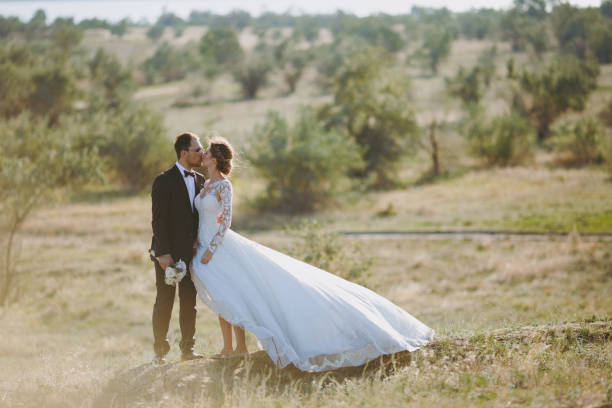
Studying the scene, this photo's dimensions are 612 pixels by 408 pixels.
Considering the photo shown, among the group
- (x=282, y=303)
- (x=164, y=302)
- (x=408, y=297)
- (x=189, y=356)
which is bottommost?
(x=408, y=297)

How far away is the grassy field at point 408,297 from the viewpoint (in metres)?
5.22

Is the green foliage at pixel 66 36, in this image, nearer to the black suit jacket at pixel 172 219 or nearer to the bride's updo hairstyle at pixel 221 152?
the black suit jacket at pixel 172 219

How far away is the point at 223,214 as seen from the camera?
612 cm

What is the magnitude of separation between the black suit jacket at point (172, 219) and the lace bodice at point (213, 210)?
150mm

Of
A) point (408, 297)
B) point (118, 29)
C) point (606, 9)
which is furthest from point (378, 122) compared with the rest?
point (118, 29)

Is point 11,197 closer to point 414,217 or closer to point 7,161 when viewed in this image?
point 7,161

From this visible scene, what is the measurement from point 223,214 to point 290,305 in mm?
1283

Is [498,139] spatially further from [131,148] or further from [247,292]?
[247,292]

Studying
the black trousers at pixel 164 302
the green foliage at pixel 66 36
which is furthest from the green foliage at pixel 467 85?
the black trousers at pixel 164 302

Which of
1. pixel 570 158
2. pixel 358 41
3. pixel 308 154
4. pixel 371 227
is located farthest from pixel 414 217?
pixel 358 41

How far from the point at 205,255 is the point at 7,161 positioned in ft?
47.0

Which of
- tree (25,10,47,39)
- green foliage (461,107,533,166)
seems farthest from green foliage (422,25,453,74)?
tree (25,10,47,39)

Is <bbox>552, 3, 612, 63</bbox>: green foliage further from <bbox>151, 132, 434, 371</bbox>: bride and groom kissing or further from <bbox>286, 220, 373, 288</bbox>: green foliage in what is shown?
<bbox>151, 132, 434, 371</bbox>: bride and groom kissing

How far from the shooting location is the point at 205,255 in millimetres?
6074
